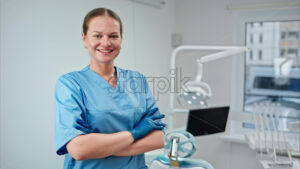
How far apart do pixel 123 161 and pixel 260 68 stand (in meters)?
1.52

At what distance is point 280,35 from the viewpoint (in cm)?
216

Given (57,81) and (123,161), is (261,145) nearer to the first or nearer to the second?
(123,161)

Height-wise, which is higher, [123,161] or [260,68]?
[260,68]

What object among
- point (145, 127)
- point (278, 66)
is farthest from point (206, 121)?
point (278, 66)

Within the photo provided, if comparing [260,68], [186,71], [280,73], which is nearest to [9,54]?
[186,71]

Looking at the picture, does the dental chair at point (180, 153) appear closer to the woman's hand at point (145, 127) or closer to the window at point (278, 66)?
the woman's hand at point (145, 127)

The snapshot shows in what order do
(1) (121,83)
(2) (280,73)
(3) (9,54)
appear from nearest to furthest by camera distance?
(3) (9,54), (1) (121,83), (2) (280,73)

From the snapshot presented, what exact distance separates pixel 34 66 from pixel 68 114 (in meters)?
0.21

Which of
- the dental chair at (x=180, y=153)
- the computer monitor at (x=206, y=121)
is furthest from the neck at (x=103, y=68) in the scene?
the computer monitor at (x=206, y=121)

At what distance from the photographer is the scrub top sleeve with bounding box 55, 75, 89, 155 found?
3.09 feet

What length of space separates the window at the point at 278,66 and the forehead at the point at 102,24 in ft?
3.83

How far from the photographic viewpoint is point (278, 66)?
7.57ft

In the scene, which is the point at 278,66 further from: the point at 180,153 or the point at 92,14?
the point at 92,14

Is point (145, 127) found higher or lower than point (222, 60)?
lower
